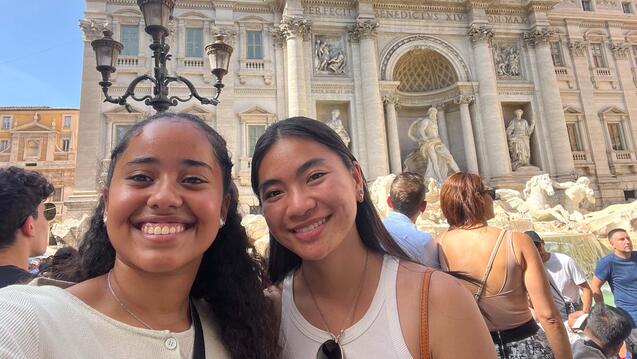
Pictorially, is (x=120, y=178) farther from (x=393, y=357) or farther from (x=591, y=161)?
(x=591, y=161)

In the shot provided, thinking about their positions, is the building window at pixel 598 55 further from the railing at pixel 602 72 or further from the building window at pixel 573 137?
the building window at pixel 573 137

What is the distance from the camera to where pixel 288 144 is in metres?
1.58

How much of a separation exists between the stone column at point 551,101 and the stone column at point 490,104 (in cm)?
238

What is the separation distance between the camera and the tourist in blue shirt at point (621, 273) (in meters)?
4.40

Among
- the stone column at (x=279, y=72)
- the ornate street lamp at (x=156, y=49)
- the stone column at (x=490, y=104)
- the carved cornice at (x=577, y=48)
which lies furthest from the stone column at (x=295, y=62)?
the carved cornice at (x=577, y=48)

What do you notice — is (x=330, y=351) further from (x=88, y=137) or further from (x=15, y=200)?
(x=88, y=137)

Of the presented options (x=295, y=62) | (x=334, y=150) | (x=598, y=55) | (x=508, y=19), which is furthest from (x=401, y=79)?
(x=334, y=150)

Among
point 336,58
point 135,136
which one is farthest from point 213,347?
point 336,58

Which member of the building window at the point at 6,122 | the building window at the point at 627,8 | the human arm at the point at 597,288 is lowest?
the human arm at the point at 597,288

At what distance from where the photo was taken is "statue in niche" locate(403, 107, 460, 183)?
16.8 m

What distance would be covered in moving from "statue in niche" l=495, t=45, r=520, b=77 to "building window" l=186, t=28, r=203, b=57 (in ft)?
44.8

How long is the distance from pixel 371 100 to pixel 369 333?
16005 millimetres

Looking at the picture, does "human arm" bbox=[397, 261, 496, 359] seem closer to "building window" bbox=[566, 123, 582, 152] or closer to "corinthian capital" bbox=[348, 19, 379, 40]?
"corinthian capital" bbox=[348, 19, 379, 40]

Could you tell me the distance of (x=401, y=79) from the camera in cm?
1945
